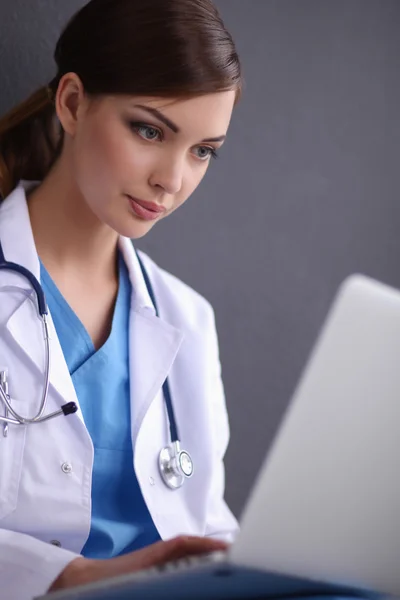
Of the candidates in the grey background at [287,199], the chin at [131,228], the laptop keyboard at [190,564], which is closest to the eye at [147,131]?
the chin at [131,228]

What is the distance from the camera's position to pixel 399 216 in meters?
1.94

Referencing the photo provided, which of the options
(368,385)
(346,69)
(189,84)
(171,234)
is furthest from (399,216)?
(368,385)

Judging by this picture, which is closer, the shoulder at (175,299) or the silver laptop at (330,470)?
the silver laptop at (330,470)

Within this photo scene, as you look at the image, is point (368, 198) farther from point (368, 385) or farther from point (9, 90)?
point (368, 385)

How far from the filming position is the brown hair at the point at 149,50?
1.17m

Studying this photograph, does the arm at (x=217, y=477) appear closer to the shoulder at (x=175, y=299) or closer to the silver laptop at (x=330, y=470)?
the shoulder at (x=175, y=299)

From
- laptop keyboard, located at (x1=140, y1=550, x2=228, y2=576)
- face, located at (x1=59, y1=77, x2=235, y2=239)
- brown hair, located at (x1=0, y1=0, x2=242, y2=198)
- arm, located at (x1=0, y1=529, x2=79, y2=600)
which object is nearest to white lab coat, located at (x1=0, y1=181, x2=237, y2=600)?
arm, located at (x1=0, y1=529, x2=79, y2=600)

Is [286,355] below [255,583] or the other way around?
below

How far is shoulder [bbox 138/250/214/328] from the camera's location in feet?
4.77

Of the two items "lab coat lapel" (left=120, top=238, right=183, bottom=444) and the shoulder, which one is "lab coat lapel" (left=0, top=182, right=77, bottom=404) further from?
the shoulder

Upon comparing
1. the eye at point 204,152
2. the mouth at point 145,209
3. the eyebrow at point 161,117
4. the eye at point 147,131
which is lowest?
the mouth at point 145,209

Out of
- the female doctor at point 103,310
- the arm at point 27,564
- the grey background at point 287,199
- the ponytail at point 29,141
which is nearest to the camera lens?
the arm at point 27,564

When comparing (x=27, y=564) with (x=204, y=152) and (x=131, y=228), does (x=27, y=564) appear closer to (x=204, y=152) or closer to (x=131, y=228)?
(x=131, y=228)

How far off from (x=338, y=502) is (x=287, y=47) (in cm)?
120
